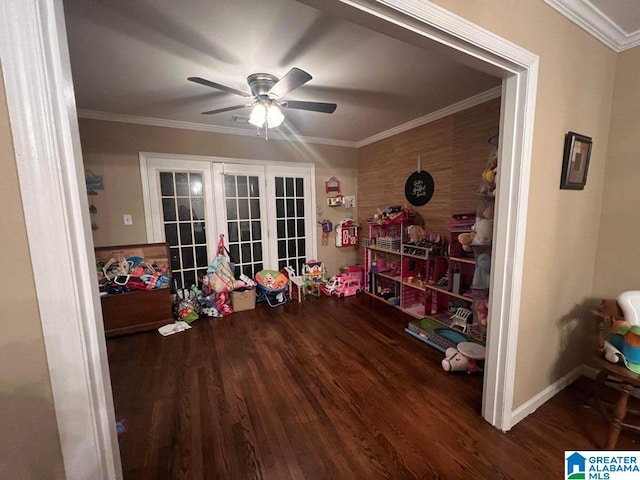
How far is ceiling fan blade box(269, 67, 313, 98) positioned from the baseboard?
242 cm

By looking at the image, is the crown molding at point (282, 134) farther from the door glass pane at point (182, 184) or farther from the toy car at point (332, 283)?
the toy car at point (332, 283)

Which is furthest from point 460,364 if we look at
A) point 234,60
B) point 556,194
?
point 234,60

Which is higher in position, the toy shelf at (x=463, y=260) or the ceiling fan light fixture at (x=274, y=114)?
the ceiling fan light fixture at (x=274, y=114)

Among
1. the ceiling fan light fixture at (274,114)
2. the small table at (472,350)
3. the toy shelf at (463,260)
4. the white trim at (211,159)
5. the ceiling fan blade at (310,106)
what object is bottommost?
the small table at (472,350)

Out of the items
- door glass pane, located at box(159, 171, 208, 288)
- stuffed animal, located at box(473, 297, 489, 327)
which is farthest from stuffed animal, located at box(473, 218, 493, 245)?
door glass pane, located at box(159, 171, 208, 288)

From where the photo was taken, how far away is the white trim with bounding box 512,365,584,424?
1.63 metres

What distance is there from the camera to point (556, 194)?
1558mm

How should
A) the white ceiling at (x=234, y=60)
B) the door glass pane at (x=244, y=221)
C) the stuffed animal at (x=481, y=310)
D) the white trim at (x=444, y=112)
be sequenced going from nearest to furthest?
the white ceiling at (x=234, y=60) → the stuffed animal at (x=481, y=310) → the white trim at (x=444, y=112) → the door glass pane at (x=244, y=221)

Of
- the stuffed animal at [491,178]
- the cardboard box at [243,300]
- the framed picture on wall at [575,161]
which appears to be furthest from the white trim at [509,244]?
the cardboard box at [243,300]

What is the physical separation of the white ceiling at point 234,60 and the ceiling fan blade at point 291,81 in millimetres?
216

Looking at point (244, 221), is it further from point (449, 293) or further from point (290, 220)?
point (449, 293)

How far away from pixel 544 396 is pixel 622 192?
1500 mm

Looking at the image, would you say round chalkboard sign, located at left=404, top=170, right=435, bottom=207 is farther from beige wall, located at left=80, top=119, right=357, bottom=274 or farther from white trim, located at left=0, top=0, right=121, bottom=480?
white trim, located at left=0, top=0, right=121, bottom=480

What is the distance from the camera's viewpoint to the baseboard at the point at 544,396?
5.31 ft
